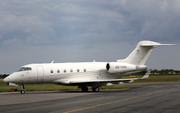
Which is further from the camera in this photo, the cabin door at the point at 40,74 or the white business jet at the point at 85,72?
the cabin door at the point at 40,74

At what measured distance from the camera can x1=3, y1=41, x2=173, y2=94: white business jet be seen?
100 feet

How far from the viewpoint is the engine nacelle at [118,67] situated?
34.2 meters

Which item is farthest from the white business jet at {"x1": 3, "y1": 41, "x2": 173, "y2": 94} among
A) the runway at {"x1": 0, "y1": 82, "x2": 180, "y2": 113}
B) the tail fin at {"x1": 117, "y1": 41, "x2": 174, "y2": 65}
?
the runway at {"x1": 0, "y1": 82, "x2": 180, "y2": 113}

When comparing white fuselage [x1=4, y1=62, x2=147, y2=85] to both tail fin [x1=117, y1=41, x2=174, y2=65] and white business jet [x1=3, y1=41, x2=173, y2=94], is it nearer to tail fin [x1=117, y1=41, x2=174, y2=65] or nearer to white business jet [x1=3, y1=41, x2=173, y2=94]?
white business jet [x1=3, y1=41, x2=173, y2=94]

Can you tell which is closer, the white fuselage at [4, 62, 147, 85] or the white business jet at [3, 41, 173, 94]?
the white fuselage at [4, 62, 147, 85]

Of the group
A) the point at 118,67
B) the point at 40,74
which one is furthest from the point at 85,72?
the point at 40,74

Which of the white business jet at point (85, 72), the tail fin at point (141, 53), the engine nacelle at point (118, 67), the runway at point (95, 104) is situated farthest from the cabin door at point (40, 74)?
the tail fin at point (141, 53)

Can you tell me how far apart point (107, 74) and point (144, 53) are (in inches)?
253

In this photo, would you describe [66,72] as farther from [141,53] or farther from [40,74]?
[141,53]

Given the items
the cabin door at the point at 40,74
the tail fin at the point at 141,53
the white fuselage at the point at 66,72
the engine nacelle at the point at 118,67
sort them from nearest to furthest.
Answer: the white fuselage at the point at 66,72 < the cabin door at the point at 40,74 < the engine nacelle at the point at 118,67 < the tail fin at the point at 141,53

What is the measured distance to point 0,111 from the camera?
13.9 m

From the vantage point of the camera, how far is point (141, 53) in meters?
36.6

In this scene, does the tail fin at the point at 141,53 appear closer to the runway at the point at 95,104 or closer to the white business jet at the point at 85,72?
the white business jet at the point at 85,72

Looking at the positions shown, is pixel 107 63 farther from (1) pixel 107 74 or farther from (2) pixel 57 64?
(2) pixel 57 64
